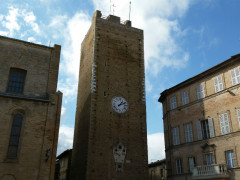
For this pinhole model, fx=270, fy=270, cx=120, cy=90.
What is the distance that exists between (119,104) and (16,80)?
992 cm

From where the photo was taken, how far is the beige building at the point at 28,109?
17.3m

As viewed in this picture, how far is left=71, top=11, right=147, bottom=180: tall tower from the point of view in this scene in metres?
23.4

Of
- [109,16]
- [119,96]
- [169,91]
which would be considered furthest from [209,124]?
[109,16]

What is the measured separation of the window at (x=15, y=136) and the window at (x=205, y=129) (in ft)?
50.4

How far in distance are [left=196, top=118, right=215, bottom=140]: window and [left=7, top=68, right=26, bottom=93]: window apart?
616 inches

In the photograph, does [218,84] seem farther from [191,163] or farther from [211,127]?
[191,163]

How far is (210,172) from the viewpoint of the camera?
21688 millimetres

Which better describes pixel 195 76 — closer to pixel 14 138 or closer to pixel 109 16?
pixel 109 16

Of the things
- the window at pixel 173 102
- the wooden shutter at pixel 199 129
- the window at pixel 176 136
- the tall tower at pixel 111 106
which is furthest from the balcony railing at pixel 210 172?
the window at pixel 173 102

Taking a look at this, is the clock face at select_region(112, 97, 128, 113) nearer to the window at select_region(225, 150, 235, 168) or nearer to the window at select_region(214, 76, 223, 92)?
the window at select_region(214, 76, 223, 92)

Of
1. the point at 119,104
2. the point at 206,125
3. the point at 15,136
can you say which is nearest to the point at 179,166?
the point at 206,125

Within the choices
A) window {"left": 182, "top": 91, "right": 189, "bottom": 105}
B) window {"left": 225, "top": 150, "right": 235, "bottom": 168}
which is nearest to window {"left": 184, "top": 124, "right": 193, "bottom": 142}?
window {"left": 182, "top": 91, "right": 189, "bottom": 105}

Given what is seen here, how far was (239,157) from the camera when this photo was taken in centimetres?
2052

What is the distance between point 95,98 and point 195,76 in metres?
9.80
